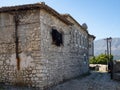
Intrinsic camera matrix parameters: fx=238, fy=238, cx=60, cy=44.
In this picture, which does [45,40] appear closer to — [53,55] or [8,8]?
[53,55]

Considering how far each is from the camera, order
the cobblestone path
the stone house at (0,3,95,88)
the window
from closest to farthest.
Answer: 1. the stone house at (0,3,95,88)
2. the cobblestone path
3. the window

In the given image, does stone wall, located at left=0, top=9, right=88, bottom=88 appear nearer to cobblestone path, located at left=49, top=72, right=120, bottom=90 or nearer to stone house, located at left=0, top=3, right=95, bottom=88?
stone house, located at left=0, top=3, right=95, bottom=88

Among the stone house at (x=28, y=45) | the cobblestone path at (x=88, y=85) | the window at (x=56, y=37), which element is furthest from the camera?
the window at (x=56, y=37)

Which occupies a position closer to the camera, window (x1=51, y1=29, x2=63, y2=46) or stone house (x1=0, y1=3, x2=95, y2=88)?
stone house (x1=0, y1=3, x2=95, y2=88)

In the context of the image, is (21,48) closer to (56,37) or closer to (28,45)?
(28,45)

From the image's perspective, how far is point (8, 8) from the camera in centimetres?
1389

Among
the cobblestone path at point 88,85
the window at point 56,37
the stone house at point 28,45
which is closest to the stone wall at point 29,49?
the stone house at point 28,45

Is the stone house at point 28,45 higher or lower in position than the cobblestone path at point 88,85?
higher

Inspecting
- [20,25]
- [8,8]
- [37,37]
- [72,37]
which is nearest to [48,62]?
[37,37]

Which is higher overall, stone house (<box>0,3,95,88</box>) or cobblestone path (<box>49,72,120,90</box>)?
stone house (<box>0,3,95,88</box>)

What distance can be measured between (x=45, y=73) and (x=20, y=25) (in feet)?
10.3

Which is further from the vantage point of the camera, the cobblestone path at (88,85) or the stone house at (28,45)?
the cobblestone path at (88,85)

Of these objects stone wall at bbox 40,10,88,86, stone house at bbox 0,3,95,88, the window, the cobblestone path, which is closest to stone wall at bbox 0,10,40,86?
stone house at bbox 0,3,95,88

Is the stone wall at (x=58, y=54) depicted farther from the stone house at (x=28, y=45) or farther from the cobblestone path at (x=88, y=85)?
the cobblestone path at (x=88, y=85)
